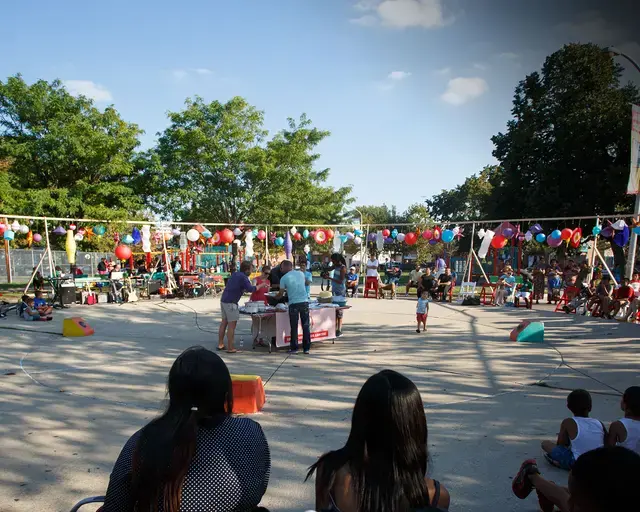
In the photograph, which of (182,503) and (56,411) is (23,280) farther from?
(182,503)

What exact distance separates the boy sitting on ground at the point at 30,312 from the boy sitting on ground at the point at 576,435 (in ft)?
47.3

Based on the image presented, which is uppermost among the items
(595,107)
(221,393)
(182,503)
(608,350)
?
(595,107)

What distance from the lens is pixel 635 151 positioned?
14.0m

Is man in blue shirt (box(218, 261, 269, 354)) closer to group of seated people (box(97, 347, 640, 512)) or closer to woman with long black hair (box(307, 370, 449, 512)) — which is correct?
group of seated people (box(97, 347, 640, 512))

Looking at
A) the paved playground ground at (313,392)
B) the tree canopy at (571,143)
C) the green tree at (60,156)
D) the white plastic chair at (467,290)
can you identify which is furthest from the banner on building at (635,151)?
the green tree at (60,156)

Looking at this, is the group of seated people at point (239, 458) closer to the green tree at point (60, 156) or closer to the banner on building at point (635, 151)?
the banner on building at point (635, 151)

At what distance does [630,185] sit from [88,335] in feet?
51.7

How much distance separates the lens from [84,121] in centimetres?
2612

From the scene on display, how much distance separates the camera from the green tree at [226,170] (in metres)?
28.9

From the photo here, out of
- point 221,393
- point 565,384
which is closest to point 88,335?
point 565,384

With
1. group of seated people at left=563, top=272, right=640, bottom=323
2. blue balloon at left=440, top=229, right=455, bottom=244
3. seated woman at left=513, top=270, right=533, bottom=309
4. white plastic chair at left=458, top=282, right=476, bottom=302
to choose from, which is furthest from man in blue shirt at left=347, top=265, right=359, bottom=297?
group of seated people at left=563, top=272, right=640, bottom=323

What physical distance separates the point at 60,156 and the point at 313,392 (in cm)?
2241

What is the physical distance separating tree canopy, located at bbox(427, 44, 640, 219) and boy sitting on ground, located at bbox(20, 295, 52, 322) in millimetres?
27463

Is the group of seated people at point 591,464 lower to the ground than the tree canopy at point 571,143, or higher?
lower
